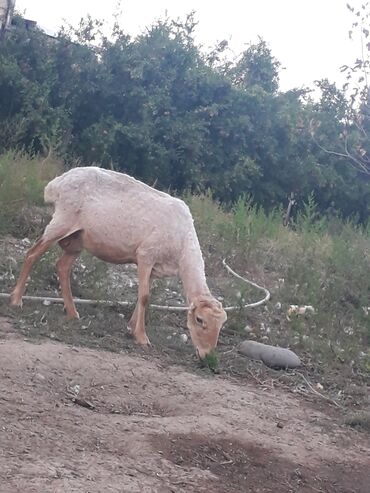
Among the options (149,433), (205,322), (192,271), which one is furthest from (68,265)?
(149,433)

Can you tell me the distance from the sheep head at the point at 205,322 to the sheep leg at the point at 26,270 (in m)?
1.48

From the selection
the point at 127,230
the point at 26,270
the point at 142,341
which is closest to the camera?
the point at 142,341

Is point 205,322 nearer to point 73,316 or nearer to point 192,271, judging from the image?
point 192,271

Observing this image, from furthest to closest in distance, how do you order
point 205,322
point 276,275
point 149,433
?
point 276,275, point 205,322, point 149,433

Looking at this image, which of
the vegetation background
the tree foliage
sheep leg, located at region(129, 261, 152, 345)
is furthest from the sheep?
the tree foliage

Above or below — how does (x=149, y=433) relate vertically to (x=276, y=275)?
above

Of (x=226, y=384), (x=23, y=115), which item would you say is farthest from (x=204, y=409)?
(x=23, y=115)

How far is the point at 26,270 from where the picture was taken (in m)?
7.64

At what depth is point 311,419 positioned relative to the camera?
628 centimetres

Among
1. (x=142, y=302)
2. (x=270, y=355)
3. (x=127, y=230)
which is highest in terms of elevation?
(x=127, y=230)

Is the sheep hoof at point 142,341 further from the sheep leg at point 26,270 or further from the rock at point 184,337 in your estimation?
the sheep leg at point 26,270

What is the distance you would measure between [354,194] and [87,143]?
23.7 feet

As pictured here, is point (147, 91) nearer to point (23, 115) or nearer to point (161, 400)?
point (23, 115)

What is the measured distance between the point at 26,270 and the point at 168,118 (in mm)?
12007
